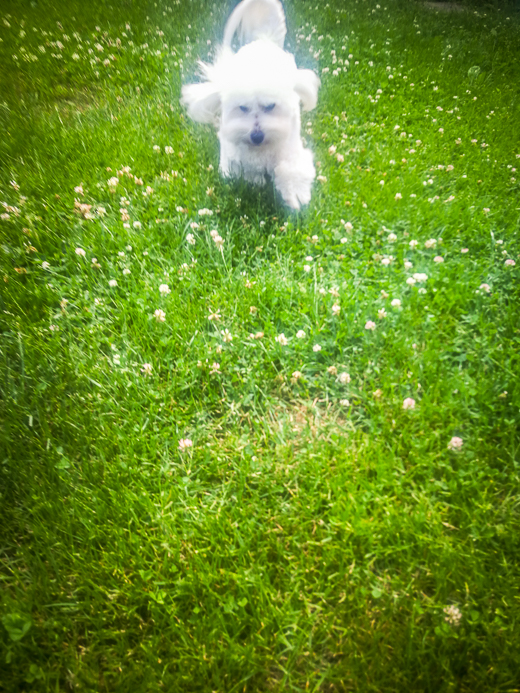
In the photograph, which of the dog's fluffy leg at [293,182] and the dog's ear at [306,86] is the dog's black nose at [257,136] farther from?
the dog's ear at [306,86]

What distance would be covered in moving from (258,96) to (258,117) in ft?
0.47

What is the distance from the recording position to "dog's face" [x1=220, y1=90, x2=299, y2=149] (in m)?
3.17

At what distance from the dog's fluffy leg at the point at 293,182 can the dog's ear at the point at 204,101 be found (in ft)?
2.76

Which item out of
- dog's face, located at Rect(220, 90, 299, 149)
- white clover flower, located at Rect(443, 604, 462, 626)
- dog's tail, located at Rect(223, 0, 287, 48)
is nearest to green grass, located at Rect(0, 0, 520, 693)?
white clover flower, located at Rect(443, 604, 462, 626)

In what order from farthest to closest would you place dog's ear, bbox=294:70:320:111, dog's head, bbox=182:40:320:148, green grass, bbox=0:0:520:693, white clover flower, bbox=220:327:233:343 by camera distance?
dog's ear, bbox=294:70:320:111, dog's head, bbox=182:40:320:148, white clover flower, bbox=220:327:233:343, green grass, bbox=0:0:520:693

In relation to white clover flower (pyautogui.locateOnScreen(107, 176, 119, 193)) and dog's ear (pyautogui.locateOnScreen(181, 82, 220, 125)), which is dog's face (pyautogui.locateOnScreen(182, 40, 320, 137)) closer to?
dog's ear (pyautogui.locateOnScreen(181, 82, 220, 125))

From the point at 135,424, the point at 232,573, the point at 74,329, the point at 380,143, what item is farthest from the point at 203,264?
the point at 380,143

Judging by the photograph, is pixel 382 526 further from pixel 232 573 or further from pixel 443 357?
pixel 443 357

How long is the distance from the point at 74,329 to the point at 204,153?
93.9 inches

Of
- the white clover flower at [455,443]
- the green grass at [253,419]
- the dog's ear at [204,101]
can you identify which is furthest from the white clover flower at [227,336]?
the dog's ear at [204,101]

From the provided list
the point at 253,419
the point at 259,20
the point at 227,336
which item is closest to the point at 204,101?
the point at 259,20

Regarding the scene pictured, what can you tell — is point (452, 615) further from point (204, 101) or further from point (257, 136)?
point (204, 101)

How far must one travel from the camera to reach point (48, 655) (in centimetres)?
138

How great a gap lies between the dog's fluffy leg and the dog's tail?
197 cm
